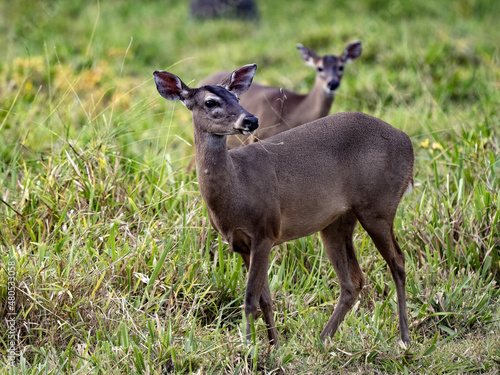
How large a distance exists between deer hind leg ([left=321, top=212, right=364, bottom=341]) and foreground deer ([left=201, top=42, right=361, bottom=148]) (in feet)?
6.17

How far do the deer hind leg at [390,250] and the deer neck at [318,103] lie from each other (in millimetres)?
2839

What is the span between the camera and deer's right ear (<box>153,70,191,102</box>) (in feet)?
12.3

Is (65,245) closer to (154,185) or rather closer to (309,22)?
(154,185)

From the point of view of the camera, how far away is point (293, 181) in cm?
380

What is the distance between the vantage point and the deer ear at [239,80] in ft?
12.7

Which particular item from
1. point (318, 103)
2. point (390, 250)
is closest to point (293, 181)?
point (390, 250)

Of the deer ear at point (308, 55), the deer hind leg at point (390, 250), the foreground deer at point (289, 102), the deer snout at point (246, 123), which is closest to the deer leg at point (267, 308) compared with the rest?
the deer hind leg at point (390, 250)

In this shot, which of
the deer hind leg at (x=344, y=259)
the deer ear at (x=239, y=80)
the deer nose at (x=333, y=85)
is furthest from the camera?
the deer nose at (x=333, y=85)

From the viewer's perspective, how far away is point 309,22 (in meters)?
12.6

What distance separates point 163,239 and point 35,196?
950 millimetres

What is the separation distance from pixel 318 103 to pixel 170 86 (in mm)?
3154

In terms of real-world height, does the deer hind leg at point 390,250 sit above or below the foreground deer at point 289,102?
above

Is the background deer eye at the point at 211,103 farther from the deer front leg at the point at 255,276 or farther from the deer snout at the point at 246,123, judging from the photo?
the deer front leg at the point at 255,276

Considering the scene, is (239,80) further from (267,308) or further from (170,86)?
(267,308)
